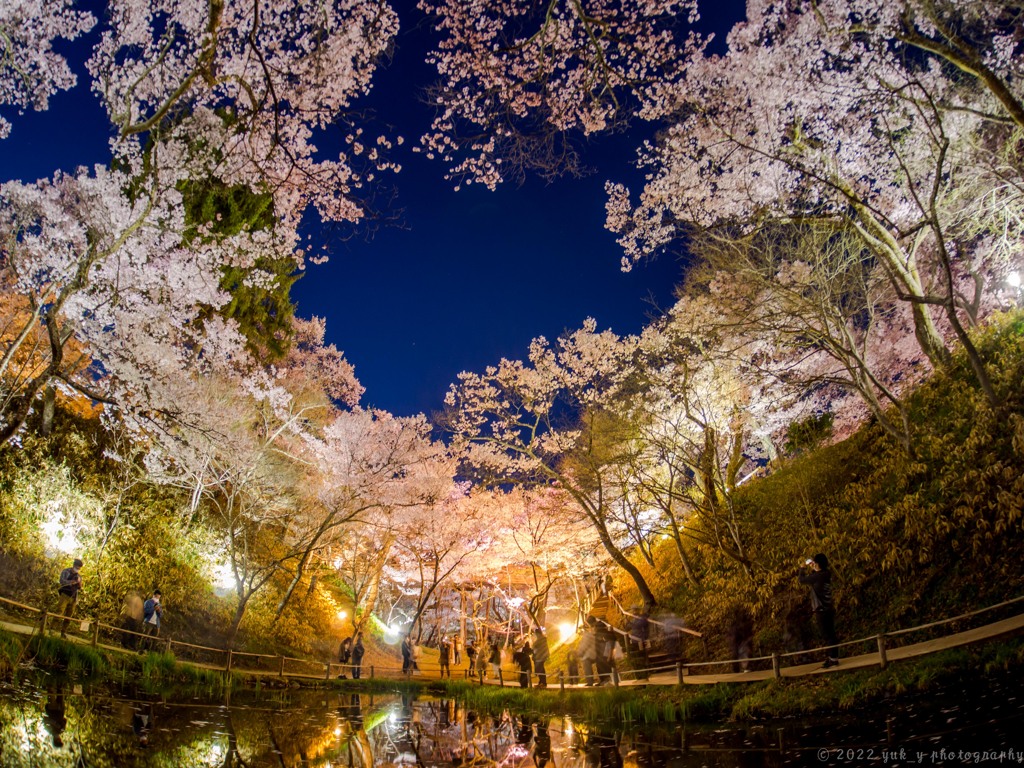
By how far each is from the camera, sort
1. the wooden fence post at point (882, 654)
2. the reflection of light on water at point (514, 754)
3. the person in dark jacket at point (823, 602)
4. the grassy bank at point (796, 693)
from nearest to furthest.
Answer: the grassy bank at point (796, 693) → the reflection of light on water at point (514, 754) → the wooden fence post at point (882, 654) → the person in dark jacket at point (823, 602)

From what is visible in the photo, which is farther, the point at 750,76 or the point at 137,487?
the point at 137,487

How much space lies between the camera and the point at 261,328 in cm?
2400

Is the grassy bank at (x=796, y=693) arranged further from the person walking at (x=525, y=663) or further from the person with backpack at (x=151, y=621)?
the person with backpack at (x=151, y=621)

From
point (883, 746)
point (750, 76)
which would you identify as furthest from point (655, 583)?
point (750, 76)

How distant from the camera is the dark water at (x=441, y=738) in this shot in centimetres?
498

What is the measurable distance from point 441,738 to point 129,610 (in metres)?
10.8

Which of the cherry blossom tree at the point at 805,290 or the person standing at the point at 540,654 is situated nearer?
the cherry blossom tree at the point at 805,290

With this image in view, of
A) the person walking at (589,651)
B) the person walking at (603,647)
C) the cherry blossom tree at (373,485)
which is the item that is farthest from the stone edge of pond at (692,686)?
the cherry blossom tree at (373,485)

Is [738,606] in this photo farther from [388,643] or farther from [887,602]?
[388,643]

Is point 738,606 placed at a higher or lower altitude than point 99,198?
lower

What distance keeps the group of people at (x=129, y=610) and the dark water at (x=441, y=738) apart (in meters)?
3.98

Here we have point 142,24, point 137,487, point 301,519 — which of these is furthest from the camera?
point 301,519

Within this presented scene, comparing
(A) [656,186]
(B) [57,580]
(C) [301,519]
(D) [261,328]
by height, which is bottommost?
(B) [57,580]

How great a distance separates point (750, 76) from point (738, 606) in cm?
1224
